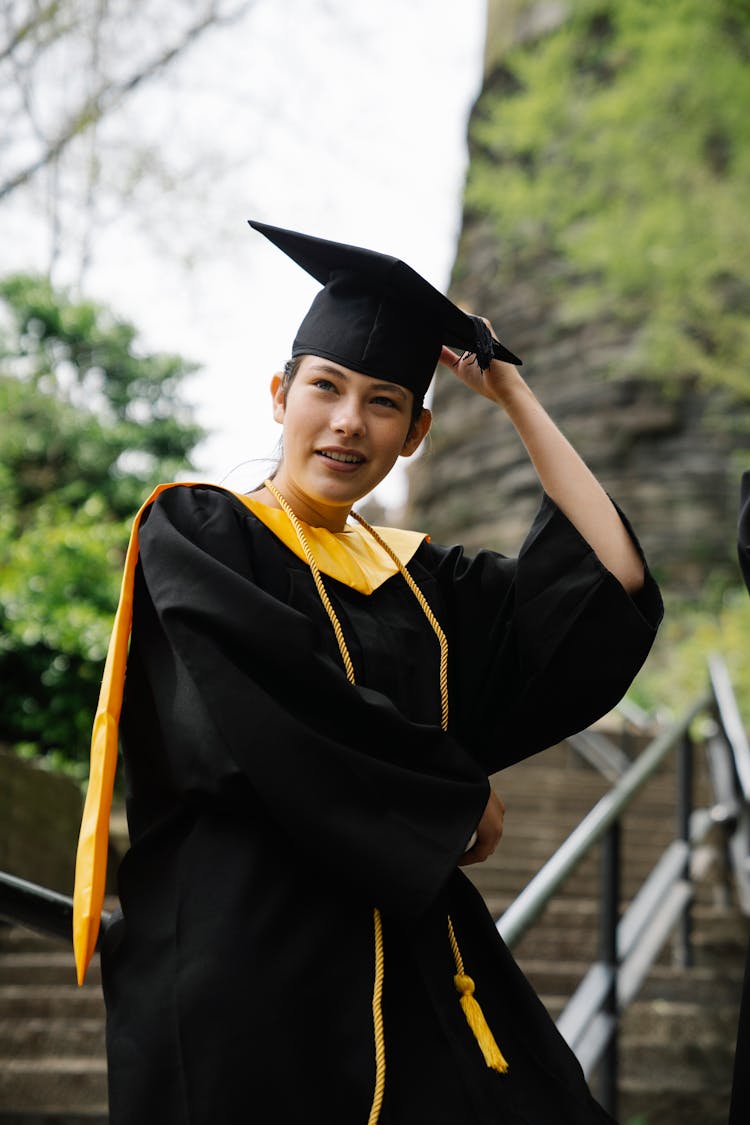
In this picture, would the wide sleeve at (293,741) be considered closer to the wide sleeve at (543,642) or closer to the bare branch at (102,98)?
the wide sleeve at (543,642)

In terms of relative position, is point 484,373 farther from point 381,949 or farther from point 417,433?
point 381,949

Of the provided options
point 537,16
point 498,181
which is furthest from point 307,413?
point 537,16

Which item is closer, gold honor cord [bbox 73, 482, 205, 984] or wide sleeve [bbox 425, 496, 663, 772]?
gold honor cord [bbox 73, 482, 205, 984]

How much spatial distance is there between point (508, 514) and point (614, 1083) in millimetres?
11157

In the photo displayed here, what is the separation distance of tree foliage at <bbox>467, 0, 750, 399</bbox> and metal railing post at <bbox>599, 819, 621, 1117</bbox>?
21.0 feet

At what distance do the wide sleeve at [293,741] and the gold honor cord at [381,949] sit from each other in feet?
0.24

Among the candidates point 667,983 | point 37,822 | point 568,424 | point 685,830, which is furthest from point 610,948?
point 568,424

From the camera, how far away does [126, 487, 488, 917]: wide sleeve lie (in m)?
1.29

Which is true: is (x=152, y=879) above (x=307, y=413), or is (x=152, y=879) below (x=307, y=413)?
below

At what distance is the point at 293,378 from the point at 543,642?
0.49 m

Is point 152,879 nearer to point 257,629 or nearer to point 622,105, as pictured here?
point 257,629

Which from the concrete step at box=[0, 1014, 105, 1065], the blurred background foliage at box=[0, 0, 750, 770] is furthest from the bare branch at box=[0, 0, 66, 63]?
the concrete step at box=[0, 1014, 105, 1065]

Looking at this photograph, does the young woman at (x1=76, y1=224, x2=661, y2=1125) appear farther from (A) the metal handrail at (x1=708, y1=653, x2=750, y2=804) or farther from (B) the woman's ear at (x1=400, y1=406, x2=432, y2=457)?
(A) the metal handrail at (x1=708, y1=653, x2=750, y2=804)

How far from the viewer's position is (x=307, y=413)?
1.55m
